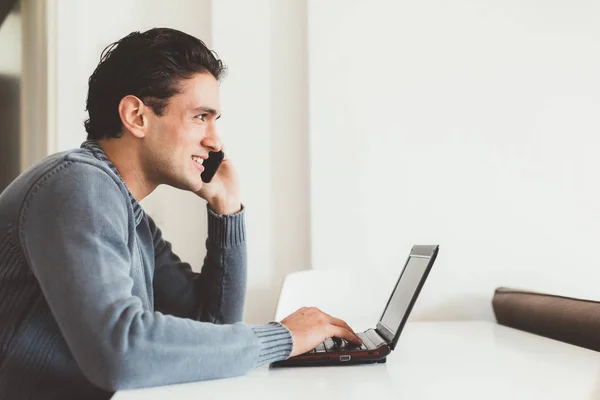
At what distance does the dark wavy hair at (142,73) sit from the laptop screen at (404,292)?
57 cm

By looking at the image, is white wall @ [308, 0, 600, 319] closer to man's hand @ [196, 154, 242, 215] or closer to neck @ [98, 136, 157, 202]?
man's hand @ [196, 154, 242, 215]

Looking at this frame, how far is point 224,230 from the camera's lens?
1.37m

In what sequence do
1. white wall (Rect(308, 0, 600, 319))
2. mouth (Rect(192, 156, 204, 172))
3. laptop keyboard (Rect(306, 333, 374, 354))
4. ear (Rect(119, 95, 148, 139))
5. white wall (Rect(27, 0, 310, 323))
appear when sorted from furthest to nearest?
1. white wall (Rect(27, 0, 310, 323))
2. white wall (Rect(308, 0, 600, 319))
3. mouth (Rect(192, 156, 204, 172))
4. ear (Rect(119, 95, 148, 139))
5. laptop keyboard (Rect(306, 333, 374, 354))

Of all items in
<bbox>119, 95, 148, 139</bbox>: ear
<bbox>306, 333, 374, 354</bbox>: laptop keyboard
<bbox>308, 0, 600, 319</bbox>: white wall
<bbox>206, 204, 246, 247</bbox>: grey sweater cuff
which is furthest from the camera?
<bbox>308, 0, 600, 319</bbox>: white wall

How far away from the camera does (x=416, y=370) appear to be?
3.14 ft

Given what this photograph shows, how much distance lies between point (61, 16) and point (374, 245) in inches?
48.9

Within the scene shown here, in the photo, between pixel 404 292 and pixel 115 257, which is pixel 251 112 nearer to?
pixel 404 292

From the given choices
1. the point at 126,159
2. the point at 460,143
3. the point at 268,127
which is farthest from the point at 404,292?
the point at 268,127

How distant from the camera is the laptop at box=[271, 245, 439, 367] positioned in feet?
3.20

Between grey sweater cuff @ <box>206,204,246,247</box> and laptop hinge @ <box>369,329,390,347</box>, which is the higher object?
grey sweater cuff @ <box>206,204,246,247</box>

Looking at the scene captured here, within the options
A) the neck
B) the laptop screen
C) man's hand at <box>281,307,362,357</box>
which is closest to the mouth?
the neck

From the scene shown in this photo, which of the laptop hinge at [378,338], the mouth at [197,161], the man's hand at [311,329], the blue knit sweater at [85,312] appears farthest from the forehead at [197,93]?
the laptop hinge at [378,338]

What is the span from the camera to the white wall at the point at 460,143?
70.7 inches

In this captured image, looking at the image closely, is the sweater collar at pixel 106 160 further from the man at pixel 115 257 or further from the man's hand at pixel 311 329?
the man's hand at pixel 311 329
